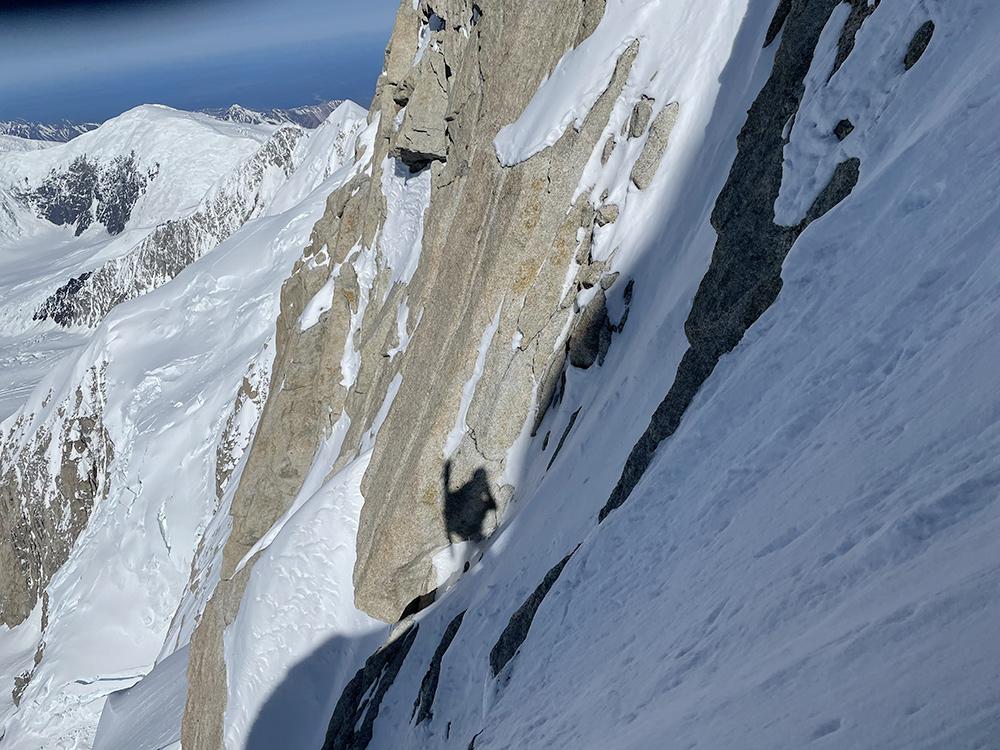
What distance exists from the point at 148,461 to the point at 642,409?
4575 centimetres

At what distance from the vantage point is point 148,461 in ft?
157

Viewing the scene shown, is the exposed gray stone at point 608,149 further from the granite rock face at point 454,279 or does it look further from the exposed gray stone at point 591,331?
the exposed gray stone at point 591,331

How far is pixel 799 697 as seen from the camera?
358 cm

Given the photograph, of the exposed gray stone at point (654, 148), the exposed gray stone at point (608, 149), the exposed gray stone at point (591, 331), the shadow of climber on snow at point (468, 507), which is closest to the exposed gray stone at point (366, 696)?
the shadow of climber on snow at point (468, 507)

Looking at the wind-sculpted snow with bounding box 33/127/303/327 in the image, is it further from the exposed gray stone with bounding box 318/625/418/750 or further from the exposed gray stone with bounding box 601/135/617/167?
the exposed gray stone with bounding box 318/625/418/750

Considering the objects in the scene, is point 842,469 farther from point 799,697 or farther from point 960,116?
point 960,116

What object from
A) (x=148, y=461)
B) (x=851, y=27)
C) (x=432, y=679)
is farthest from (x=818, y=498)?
(x=148, y=461)

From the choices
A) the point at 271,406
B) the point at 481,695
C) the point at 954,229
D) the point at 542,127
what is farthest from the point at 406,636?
the point at 271,406

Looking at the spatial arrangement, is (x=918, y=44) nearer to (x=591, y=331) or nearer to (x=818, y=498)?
(x=818, y=498)

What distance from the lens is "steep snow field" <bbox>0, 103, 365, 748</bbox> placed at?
1654 inches

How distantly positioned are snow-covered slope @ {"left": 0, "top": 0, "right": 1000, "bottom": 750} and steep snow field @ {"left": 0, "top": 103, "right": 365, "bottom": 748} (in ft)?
51.7

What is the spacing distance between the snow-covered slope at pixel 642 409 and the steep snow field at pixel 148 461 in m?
15.8

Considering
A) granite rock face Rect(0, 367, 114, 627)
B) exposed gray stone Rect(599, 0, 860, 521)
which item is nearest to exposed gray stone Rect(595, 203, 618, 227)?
exposed gray stone Rect(599, 0, 860, 521)

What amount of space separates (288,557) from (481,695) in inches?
373
